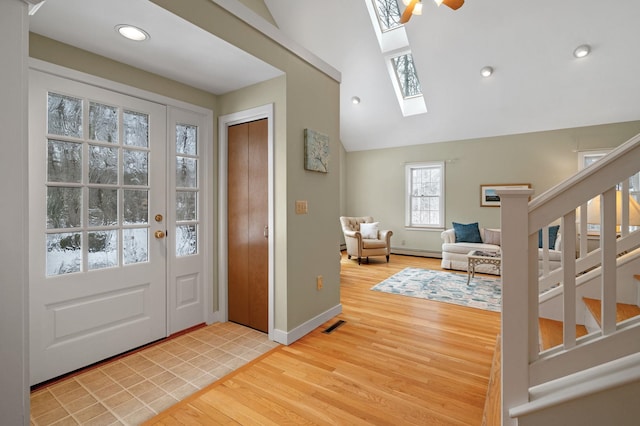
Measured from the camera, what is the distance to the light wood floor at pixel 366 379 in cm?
169

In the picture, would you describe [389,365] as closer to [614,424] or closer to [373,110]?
[614,424]

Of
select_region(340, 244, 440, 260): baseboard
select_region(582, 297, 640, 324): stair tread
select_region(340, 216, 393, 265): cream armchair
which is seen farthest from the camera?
select_region(340, 244, 440, 260): baseboard

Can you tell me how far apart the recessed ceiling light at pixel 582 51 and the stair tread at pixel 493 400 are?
15.1 feet

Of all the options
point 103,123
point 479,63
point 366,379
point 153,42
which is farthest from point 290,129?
point 479,63

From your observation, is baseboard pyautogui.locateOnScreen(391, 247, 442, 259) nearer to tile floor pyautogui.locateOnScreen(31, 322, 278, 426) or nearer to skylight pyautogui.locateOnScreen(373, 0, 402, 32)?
skylight pyautogui.locateOnScreen(373, 0, 402, 32)

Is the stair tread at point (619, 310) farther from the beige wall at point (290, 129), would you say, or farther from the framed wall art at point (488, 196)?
the framed wall art at point (488, 196)

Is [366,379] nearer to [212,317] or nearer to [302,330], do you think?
[302,330]

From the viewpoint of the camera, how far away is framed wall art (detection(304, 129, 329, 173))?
273 centimetres

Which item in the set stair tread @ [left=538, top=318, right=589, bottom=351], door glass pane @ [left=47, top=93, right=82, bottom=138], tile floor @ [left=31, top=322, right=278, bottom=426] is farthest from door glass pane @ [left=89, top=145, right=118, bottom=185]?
stair tread @ [left=538, top=318, right=589, bottom=351]

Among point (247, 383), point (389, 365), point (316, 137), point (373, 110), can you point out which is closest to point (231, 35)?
point (316, 137)

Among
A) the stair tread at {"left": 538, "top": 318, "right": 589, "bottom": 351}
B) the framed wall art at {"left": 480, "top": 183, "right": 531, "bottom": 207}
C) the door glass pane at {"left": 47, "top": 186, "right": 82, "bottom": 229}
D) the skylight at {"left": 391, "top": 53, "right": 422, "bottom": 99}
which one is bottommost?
the stair tread at {"left": 538, "top": 318, "right": 589, "bottom": 351}

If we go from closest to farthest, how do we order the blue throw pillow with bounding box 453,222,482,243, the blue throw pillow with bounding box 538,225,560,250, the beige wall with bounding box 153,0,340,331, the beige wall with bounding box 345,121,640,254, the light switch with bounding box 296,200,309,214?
Result: 1. the beige wall with bounding box 153,0,340,331
2. the light switch with bounding box 296,200,309,214
3. the blue throw pillow with bounding box 538,225,560,250
4. the beige wall with bounding box 345,121,640,254
5. the blue throw pillow with bounding box 453,222,482,243

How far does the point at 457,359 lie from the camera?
232 cm

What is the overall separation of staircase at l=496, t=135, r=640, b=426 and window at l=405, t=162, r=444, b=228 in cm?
564
